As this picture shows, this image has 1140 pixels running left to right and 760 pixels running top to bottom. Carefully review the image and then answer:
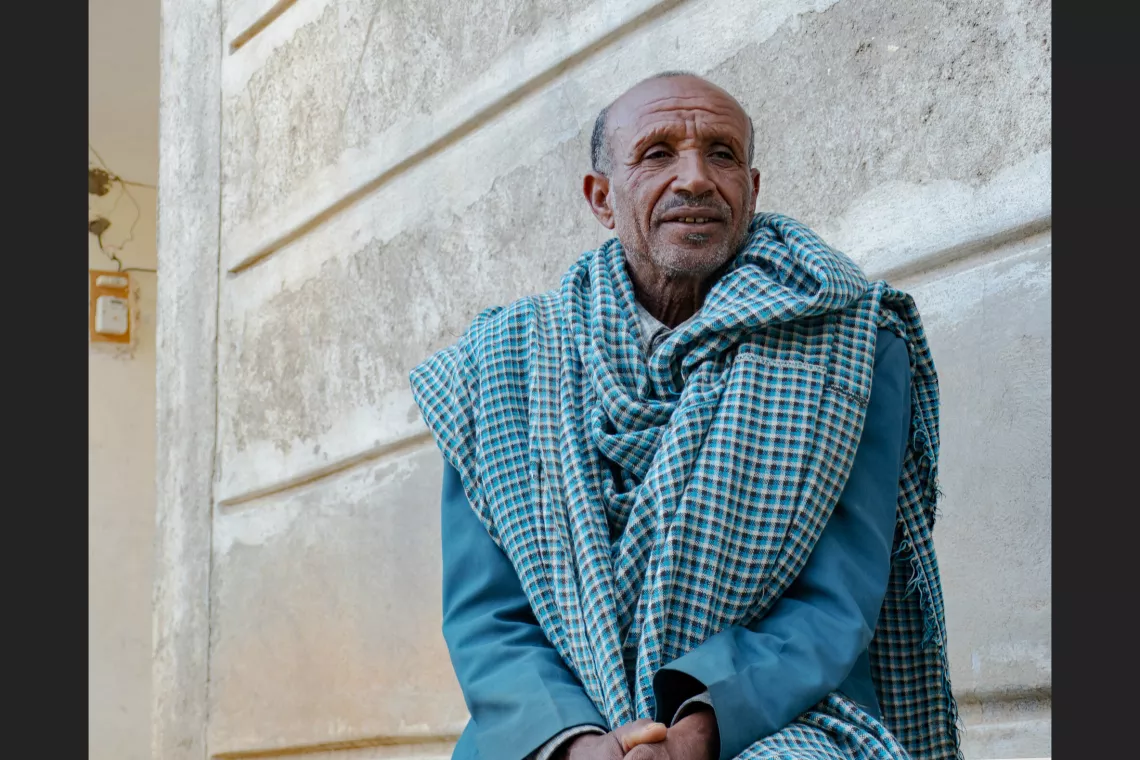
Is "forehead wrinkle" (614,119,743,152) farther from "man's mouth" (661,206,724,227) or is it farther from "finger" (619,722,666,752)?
"finger" (619,722,666,752)

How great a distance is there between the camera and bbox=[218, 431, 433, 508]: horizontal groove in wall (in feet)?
16.6

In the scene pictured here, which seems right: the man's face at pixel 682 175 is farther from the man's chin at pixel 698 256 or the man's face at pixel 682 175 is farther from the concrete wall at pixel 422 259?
the concrete wall at pixel 422 259

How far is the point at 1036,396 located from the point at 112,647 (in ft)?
23.8

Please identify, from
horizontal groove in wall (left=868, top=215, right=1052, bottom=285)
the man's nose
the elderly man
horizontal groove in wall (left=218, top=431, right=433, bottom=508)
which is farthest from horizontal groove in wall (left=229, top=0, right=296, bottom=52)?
the man's nose

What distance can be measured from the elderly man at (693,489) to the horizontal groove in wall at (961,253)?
0.66 meters

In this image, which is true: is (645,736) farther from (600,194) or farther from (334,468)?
(334,468)

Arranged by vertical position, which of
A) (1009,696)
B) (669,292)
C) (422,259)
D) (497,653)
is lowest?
(1009,696)

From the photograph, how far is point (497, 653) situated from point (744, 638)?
40 cm

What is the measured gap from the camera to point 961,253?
332cm

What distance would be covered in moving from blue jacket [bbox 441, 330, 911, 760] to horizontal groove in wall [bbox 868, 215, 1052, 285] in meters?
0.73

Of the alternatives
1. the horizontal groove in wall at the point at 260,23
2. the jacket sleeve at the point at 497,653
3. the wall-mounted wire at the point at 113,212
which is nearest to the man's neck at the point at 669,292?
the jacket sleeve at the point at 497,653

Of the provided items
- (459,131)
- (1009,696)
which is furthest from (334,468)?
(1009,696)

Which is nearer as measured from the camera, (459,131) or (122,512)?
(459,131)

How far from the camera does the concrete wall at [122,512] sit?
919cm
